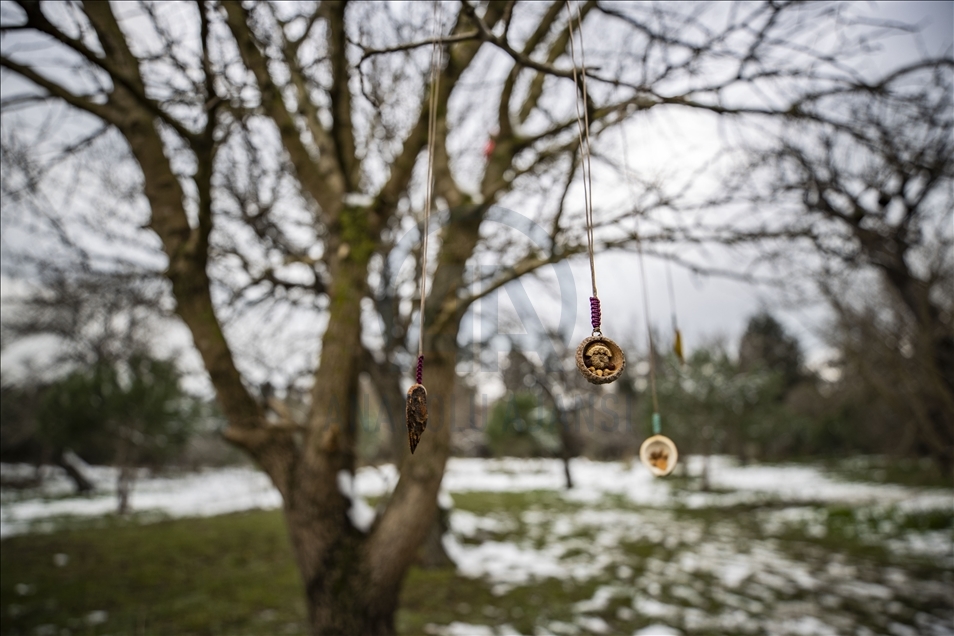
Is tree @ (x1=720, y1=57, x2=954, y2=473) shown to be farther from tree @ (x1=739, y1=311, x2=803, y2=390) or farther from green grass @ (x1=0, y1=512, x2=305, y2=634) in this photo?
tree @ (x1=739, y1=311, x2=803, y2=390)

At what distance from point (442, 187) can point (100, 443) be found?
676 inches

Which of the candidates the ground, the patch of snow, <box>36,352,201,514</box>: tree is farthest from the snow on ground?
the patch of snow

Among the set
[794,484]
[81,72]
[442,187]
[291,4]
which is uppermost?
[291,4]

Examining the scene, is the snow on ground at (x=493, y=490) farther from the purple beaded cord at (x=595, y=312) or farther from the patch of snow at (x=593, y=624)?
the purple beaded cord at (x=595, y=312)

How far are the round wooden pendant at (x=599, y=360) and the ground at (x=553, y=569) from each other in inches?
101

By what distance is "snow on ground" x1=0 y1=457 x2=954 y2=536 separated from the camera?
11000mm

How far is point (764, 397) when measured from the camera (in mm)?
18219

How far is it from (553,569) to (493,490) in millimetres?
9360

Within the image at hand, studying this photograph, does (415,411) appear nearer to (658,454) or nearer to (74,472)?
(658,454)

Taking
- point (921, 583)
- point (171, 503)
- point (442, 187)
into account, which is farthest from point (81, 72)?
point (171, 503)

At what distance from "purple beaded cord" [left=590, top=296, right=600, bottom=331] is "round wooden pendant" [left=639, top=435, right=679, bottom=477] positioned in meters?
0.95

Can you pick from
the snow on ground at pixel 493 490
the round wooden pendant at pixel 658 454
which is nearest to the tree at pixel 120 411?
the snow on ground at pixel 493 490

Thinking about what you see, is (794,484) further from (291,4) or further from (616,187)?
(291,4)

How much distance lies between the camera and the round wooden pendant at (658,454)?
1980 millimetres
